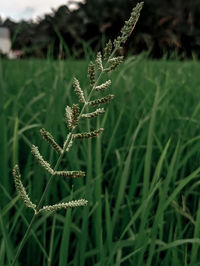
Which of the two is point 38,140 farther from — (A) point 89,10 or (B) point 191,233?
(A) point 89,10

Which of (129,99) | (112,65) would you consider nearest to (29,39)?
(129,99)

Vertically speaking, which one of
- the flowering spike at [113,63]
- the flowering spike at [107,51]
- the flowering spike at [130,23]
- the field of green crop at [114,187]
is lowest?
the field of green crop at [114,187]

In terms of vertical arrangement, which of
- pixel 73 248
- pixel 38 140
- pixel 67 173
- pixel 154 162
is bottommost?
pixel 73 248

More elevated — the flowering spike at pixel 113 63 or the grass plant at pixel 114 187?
the flowering spike at pixel 113 63

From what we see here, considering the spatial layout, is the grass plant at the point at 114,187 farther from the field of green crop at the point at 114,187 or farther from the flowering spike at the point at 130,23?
the flowering spike at the point at 130,23

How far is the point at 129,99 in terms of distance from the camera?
5.29 ft

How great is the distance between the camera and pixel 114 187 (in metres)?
1.01

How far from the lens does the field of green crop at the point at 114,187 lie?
2.41ft

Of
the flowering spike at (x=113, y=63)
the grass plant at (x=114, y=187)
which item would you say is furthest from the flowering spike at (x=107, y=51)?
the grass plant at (x=114, y=187)

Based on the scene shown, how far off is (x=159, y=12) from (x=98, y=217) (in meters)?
11.1

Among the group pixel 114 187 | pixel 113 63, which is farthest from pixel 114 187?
pixel 113 63

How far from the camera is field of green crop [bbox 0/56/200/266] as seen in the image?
0.73 meters

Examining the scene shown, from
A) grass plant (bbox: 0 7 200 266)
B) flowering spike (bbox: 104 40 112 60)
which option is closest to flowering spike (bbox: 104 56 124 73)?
flowering spike (bbox: 104 40 112 60)

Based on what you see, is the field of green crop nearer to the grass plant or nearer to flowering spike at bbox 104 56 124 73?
the grass plant
